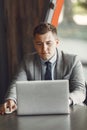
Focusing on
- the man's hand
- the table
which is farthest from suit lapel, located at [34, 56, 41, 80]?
the table

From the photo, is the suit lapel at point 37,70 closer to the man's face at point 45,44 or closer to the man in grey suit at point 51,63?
the man in grey suit at point 51,63

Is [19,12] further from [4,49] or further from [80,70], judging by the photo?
[80,70]

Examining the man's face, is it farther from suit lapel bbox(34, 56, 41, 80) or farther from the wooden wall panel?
the wooden wall panel

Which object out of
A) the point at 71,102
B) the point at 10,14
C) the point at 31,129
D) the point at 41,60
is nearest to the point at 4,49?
the point at 10,14

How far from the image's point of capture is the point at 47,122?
1.93 metres

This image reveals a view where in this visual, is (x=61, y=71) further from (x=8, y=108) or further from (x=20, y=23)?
(x=20, y=23)

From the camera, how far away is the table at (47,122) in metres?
1.84

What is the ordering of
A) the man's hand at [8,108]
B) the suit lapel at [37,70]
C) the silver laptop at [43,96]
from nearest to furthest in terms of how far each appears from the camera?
the silver laptop at [43,96] → the man's hand at [8,108] → the suit lapel at [37,70]

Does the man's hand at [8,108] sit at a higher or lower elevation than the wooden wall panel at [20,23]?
lower

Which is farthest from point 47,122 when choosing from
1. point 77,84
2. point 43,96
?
point 77,84

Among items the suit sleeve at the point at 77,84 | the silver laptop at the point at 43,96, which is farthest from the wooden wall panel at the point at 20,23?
the silver laptop at the point at 43,96

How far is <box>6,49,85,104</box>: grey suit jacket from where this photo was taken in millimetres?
2559

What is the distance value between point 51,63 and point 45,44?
0.57 ft

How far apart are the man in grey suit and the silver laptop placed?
430 millimetres
